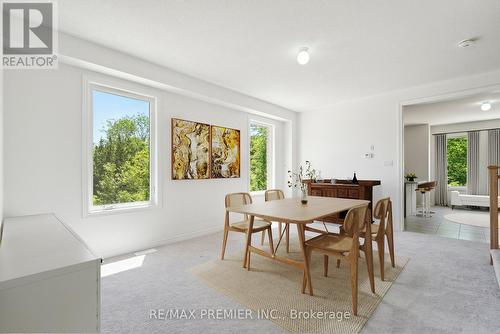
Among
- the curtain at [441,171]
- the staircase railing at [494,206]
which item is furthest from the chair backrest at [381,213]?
the curtain at [441,171]

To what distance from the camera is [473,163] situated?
7355 millimetres

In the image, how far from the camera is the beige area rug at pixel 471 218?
5117mm

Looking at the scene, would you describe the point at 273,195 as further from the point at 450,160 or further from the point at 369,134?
the point at 450,160

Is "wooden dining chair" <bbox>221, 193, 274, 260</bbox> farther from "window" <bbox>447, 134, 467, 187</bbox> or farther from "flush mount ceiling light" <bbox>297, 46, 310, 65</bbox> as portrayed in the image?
"window" <bbox>447, 134, 467, 187</bbox>

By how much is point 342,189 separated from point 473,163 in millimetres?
5599

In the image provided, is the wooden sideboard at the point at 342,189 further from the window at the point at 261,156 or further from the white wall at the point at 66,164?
the white wall at the point at 66,164

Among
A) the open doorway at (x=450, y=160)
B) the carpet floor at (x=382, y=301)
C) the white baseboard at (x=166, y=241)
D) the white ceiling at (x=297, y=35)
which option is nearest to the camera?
the carpet floor at (x=382, y=301)

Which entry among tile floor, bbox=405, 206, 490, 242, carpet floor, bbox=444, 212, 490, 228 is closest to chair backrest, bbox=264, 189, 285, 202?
tile floor, bbox=405, 206, 490, 242

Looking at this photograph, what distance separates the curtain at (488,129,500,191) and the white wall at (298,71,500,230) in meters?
4.72

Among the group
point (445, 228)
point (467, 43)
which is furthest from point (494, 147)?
point (467, 43)

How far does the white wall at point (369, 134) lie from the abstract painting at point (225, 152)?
6.38 ft

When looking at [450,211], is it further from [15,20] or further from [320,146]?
[15,20]

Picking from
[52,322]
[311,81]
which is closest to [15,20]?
[52,322]

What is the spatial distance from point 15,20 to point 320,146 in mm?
5221
